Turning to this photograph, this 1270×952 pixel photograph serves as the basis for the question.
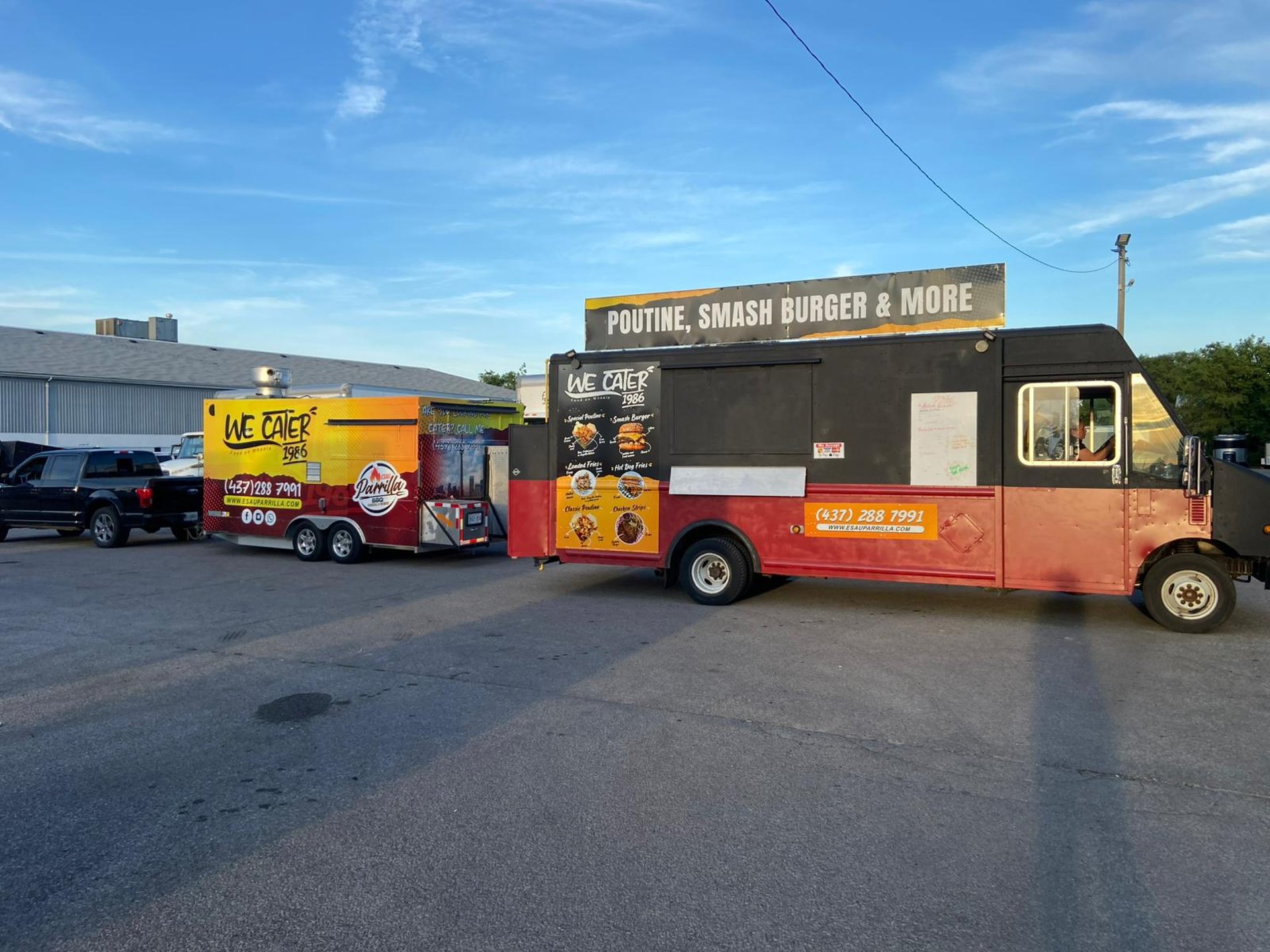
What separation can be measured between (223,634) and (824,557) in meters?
6.19

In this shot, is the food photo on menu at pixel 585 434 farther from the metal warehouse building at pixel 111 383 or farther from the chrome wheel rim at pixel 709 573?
the metal warehouse building at pixel 111 383

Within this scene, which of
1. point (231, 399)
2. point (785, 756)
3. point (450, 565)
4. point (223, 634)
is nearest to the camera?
point (785, 756)

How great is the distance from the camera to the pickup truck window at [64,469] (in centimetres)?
1822

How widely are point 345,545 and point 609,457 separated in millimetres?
5941

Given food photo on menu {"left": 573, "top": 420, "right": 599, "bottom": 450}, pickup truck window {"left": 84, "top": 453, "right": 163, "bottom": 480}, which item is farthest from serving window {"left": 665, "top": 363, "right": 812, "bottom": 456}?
pickup truck window {"left": 84, "top": 453, "right": 163, "bottom": 480}

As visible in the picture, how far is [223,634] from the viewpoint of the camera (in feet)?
30.0

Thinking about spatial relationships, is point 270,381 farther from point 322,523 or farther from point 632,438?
point 632,438

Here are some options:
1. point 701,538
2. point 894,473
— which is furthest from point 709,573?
point 894,473

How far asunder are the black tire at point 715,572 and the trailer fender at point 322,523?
6268mm

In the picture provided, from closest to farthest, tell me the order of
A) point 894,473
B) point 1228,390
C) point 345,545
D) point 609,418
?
point 894,473, point 609,418, point 345,545, point 1228,390

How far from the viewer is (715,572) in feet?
35.3

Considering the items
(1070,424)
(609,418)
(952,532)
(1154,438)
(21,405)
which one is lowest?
(952,532)

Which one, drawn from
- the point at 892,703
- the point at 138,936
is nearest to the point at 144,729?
the point at 138,936

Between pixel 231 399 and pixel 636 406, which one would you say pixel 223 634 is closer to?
pixel 636 406
